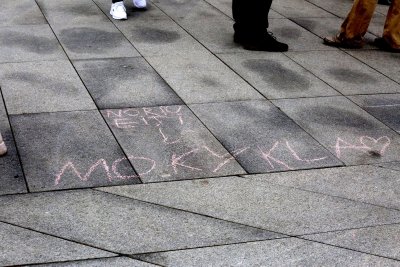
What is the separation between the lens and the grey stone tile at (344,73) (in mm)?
→ 6965

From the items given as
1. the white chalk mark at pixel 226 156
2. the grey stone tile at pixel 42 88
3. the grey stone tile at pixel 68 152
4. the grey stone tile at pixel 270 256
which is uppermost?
the grey stone tile at pixel 270 256

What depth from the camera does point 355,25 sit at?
26.6ft

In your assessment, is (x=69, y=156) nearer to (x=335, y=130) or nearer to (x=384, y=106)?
(x=335, y=130)

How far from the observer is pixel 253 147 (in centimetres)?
539

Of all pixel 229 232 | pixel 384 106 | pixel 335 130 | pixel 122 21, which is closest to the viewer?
pixel 229 232

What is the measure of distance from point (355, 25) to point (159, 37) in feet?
8.01

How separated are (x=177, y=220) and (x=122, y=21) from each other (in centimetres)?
481

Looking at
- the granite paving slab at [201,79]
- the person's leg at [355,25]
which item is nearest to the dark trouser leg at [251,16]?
the granite paving slab at [201,79]

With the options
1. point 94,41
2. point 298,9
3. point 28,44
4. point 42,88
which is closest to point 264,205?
point 42,88

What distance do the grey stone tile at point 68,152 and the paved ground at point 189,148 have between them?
0.05 feet

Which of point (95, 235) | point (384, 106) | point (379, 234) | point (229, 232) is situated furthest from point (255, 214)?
point (384, 106)

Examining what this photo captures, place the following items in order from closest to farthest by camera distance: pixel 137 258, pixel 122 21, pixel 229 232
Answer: pixel 137 258, pixel 229 232, pixel 122 21

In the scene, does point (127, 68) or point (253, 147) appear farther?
point (127, 68)

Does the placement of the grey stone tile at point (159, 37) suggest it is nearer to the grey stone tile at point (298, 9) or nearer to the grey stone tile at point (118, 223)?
the grey stone tile at point (298, 9)
